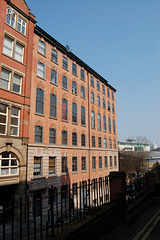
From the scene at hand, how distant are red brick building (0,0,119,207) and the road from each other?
5.61 m

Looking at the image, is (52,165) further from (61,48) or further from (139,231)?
(61,48)

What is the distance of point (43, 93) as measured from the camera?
66.1 feet

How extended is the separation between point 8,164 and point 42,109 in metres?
7.02

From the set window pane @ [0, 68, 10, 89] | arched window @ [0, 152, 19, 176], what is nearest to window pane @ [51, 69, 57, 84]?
window pane @ [0, 68, 10, 89]

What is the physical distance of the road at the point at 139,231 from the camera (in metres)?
5.81

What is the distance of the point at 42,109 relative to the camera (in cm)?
1970

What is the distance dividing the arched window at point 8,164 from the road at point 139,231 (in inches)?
449

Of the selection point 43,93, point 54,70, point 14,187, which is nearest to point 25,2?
point 54,70

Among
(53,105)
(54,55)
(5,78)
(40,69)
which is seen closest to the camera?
(5,78)

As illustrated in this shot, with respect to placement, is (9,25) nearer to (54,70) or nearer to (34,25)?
(34,25)

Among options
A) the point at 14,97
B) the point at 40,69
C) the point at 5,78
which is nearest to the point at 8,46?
the point at 5,78

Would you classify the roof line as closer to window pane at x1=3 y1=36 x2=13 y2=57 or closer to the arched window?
window pane at x1=3 y1=36 x2=13 y2=57

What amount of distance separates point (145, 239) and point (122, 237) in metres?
0.76

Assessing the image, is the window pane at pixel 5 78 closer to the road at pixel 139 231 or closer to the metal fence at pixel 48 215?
the metal fence at pixel 48 215
